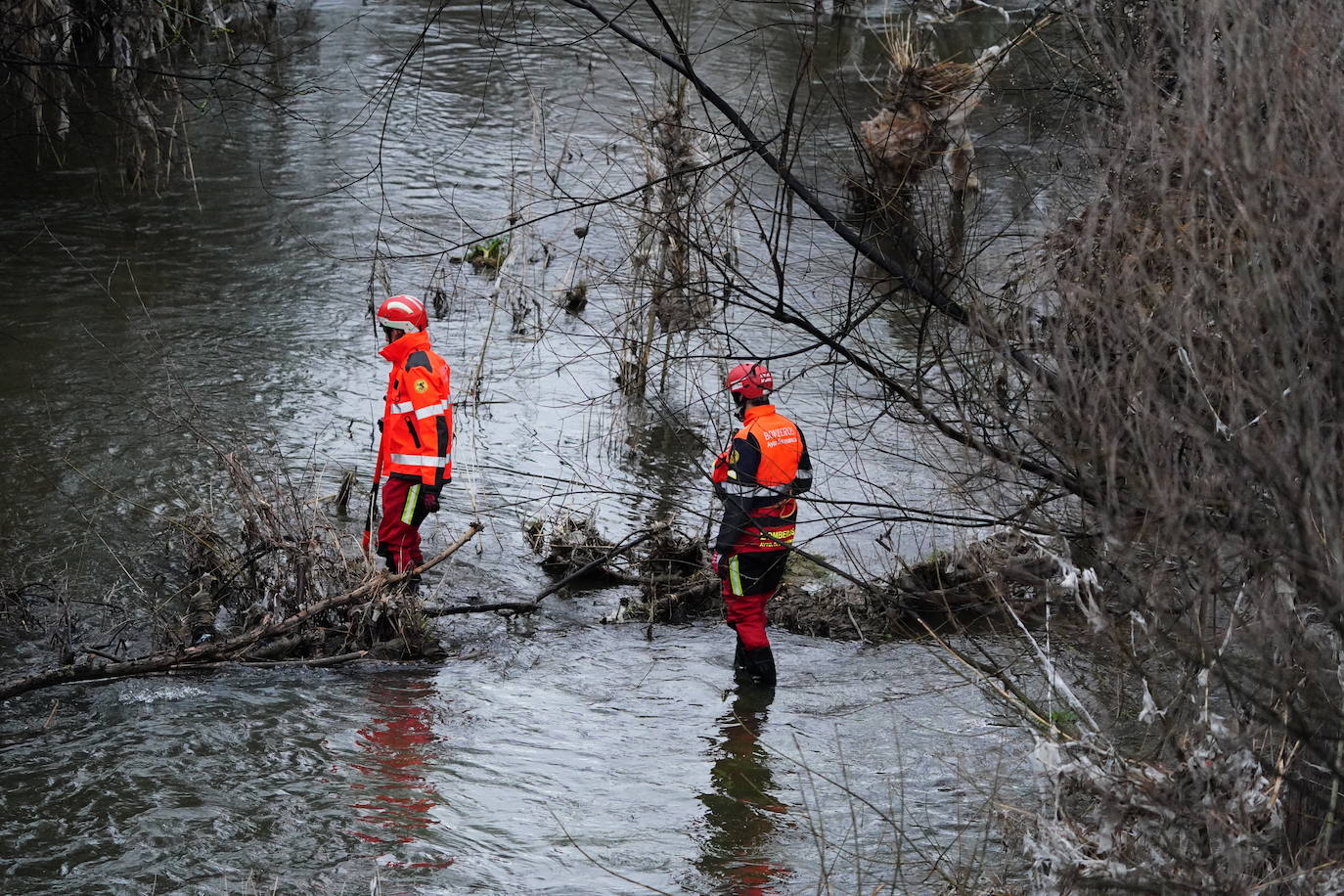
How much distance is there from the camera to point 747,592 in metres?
7.76

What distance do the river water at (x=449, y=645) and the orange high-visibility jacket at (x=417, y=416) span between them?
0.41m

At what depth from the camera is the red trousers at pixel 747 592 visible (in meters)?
7.77

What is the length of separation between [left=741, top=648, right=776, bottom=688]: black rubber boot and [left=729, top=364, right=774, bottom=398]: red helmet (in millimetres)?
1420

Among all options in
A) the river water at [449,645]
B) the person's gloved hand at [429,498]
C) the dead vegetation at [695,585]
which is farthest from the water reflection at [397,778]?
the dead vegetation at [695,585]

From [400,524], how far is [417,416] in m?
0.71

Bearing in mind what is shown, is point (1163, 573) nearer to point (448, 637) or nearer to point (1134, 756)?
point (1134, 756)

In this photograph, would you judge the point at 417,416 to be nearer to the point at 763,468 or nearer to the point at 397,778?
the point at 763,468

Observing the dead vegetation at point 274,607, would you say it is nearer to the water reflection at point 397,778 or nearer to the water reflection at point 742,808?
the water reflection at point 397,778

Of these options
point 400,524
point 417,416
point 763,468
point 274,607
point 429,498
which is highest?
point 763,468

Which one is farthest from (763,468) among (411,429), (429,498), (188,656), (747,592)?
(188,656)

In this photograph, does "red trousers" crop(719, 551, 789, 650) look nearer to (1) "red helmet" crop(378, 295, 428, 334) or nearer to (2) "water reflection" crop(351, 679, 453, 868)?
(2) "water reflection" crop(351, 679, 453, 868)

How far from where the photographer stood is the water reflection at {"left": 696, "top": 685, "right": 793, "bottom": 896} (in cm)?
570

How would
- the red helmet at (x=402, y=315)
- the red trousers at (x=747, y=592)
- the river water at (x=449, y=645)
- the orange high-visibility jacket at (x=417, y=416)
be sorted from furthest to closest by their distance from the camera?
1. the red helmet at (x=402, y=315)
2. the orange high-visibility jacket at (x=417, y=416)
3. the red trousers at (x=747, y=592)
4. the river water at (x=449, y=645)

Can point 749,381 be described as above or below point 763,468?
above
